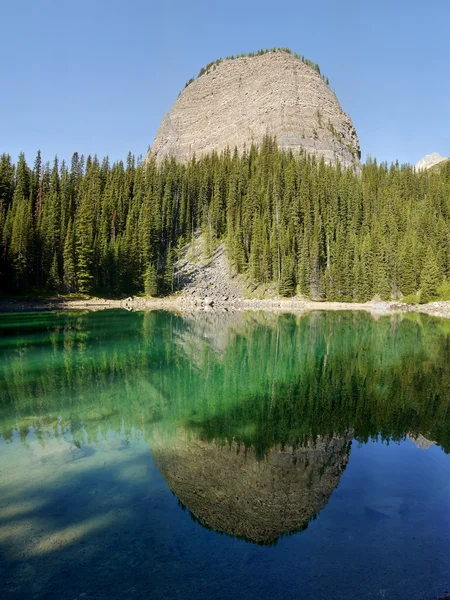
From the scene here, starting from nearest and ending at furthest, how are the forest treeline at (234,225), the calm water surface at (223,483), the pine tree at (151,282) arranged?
the calm water surface at (223,483) < the forest treeline at (234,225) < the pine tree at (151,282)

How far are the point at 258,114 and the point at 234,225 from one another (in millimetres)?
57195

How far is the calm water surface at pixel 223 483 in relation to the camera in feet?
Result: 19.6

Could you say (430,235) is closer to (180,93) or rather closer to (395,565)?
(395,565)

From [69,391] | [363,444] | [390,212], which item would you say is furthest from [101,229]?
[363,444]

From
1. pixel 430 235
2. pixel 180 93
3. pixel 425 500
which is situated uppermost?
pixel 180 93

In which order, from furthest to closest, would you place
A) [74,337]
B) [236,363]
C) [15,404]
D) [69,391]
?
1. [74,337]
2. [236,363]
3. [69,391]
4. [15,404]

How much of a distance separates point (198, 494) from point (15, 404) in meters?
9.06

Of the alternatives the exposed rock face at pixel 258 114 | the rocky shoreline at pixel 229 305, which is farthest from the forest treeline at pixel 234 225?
the exposed rock face at pixel 258 114

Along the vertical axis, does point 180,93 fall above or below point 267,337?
above

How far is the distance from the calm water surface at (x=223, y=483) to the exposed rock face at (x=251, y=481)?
4cm

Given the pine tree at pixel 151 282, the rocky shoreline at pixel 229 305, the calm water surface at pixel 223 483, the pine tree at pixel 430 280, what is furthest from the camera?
the pine tree at pixel 151 282

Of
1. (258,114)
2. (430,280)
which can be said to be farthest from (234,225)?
(258,114)

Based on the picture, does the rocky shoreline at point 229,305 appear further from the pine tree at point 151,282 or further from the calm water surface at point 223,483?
the calm water surface at point 223,483

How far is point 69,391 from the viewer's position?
16.0 m
